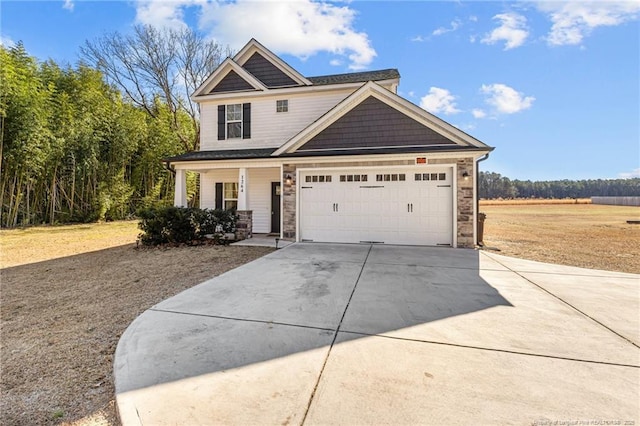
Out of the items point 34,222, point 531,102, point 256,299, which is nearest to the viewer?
point 256,299

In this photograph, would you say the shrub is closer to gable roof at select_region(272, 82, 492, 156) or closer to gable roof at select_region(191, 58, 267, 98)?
gable roof at select_region(272, 82, 492, 156)

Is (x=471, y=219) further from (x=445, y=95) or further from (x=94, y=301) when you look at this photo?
(x=445, y=95)

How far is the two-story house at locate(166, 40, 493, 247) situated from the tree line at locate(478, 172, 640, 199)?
7540 centimetres


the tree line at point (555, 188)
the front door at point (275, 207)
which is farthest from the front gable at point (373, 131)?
the tree line at point (555, 188)

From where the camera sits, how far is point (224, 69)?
12.2 metres

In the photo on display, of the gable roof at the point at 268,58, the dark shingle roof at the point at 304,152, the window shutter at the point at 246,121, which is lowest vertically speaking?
the dark shingle roof at the point at 304,152

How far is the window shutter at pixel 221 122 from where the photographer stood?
488 inches

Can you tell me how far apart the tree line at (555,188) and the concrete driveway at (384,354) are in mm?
80350

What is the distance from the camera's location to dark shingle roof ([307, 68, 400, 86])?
1195 cm

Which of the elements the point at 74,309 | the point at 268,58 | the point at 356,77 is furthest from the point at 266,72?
the point at 74,309

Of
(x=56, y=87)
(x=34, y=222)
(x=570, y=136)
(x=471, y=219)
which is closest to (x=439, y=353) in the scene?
(x=471, y=219)

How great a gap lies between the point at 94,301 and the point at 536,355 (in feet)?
19.4

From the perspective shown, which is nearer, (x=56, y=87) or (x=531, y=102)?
(x=56, y=87)

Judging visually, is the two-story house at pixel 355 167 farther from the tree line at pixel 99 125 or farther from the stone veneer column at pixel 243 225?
the tree line at pixel 99 125
